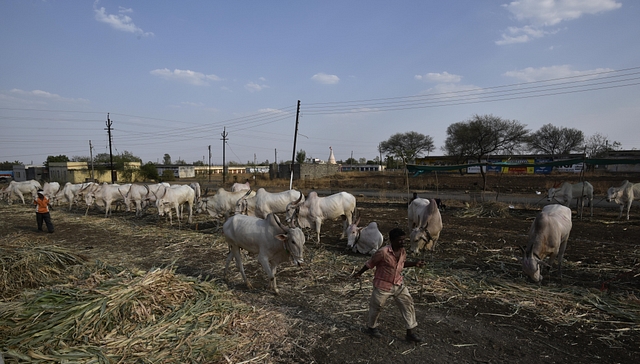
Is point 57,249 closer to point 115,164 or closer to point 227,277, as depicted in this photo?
point 227,277

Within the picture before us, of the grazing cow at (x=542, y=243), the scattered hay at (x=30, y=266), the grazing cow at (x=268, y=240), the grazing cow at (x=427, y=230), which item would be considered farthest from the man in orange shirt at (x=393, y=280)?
the scattered hay at (x=30, y=266)

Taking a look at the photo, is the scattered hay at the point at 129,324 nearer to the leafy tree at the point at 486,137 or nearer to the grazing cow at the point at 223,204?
the grazing cow at the point at 223,204

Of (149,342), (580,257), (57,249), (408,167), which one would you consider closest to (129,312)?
(149,342)

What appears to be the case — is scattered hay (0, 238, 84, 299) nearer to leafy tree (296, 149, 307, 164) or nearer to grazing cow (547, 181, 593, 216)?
grazing cow (547, 181, 593, 216)

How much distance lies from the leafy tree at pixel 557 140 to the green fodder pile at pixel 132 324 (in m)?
67.8

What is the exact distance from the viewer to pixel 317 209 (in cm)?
1135

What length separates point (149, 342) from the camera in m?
4.27

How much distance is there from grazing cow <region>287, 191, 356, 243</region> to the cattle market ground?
0.97 meters

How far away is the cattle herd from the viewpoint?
21.6ft

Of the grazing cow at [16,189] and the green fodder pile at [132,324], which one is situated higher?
the grazing cow at [16,189]

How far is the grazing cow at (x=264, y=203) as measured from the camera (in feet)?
42.1

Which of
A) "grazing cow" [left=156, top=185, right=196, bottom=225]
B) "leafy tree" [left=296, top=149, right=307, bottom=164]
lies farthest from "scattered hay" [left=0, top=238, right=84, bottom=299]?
"leafy tree" [left=296, top=149, right=307, bottom=164]

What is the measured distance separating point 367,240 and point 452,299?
325 cm

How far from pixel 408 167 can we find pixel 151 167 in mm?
44263
